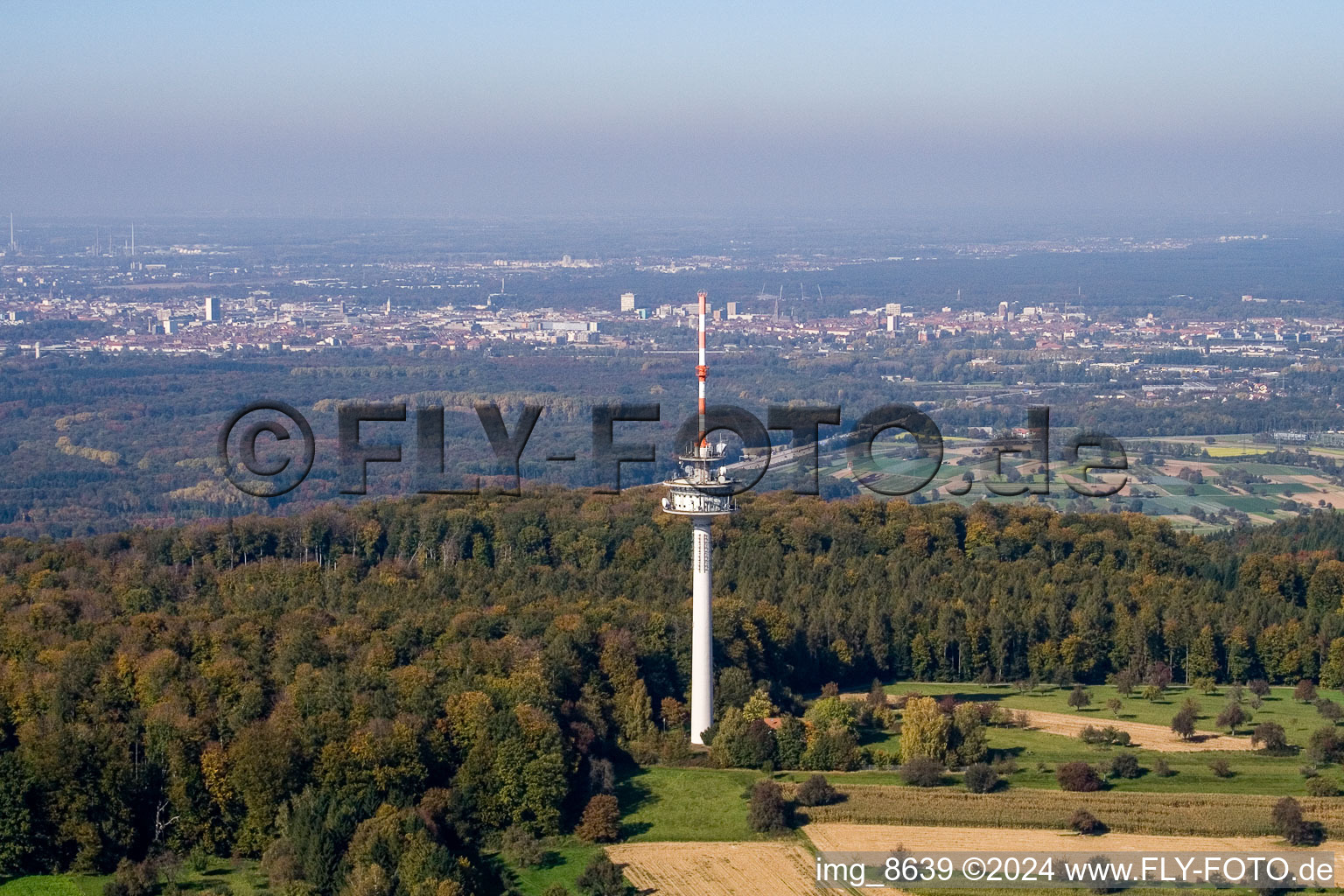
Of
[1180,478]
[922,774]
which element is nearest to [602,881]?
[922,774]

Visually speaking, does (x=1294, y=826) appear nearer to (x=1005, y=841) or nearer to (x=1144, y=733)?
(x=1005, y=841)

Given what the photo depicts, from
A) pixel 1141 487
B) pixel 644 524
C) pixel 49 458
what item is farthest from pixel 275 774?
pixel 49 458

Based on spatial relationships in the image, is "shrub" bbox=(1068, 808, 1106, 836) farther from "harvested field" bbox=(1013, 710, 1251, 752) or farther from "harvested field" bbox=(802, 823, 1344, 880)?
"harvested field" bbox=(1013, 710, 1251, 752)

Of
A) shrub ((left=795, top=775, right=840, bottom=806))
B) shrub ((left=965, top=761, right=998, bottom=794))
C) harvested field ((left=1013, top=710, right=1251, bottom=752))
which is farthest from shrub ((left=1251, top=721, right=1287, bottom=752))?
shrub ((left=795, top=775, right=840, bottom=806))

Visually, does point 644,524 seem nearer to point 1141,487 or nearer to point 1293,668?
point 1293,668

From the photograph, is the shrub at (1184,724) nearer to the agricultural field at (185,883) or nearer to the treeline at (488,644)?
the treeline at (488,644)

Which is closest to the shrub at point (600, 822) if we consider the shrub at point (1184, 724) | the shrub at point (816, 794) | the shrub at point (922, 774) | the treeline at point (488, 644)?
the treeline at point (488, 644)
